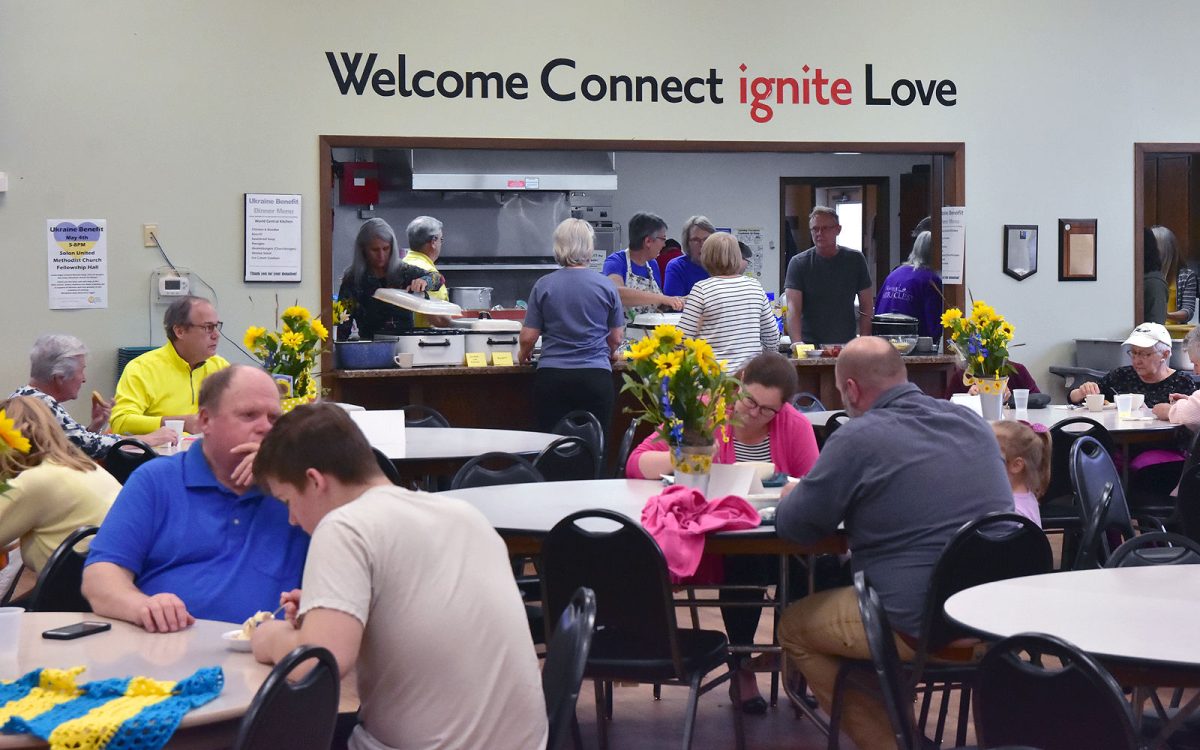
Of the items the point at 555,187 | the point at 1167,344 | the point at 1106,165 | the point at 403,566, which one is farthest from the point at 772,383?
the point at 555,187

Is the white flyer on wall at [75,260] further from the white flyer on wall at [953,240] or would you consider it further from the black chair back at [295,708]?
the black chair back at [295,708]

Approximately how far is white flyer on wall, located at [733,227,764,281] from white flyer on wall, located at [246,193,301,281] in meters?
5.95

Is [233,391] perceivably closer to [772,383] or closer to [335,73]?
[772,383]

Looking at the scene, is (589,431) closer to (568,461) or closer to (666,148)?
(568,461)

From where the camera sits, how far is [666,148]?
325 inches

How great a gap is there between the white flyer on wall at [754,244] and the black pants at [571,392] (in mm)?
5781

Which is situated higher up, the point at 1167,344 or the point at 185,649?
the point at 1167,344

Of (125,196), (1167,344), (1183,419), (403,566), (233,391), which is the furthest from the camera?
(125,196)

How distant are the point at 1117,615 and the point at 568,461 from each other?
272cm

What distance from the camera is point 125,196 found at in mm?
7586

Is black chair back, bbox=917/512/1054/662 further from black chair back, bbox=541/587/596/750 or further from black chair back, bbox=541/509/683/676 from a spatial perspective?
black chair back, bbox=541/587/596/750

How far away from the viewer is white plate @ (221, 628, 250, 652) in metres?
2.49

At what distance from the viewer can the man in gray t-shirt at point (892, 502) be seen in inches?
141

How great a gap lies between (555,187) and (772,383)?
6.88 metres
